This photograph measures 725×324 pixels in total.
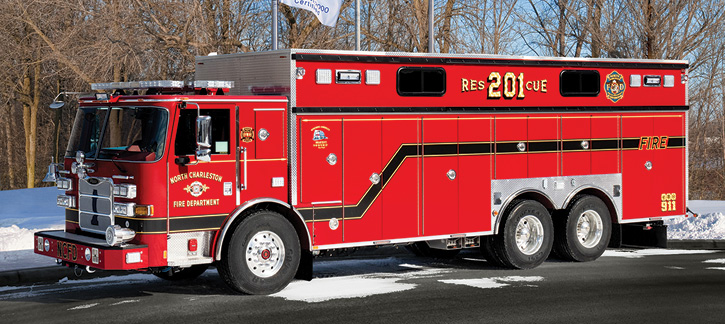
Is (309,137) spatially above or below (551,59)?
below

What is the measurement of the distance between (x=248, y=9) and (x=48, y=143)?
28.9 m

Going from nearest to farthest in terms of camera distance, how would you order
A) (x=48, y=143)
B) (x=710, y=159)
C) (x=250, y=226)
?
(x=250, y=226) < (x=710, y=159) < (x=48, y=143)

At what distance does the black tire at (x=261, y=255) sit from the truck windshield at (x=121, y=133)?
1.39m

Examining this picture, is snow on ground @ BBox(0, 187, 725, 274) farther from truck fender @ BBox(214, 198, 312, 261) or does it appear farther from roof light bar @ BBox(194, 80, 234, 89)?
roof light bar @ BBox(194, 80, 234, 89)

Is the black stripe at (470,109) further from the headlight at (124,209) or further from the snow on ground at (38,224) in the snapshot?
the headlight at (124,209)

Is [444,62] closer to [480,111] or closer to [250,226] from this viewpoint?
[480,111]

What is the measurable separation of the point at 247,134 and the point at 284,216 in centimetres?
115

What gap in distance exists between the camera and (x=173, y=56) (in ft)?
73.5

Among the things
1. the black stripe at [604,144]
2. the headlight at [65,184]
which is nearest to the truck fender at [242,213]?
the headlight at [65,184]

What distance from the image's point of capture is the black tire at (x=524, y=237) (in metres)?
13.2

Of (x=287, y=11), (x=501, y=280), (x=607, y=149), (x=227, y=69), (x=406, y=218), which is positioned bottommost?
(x=501, y=280)

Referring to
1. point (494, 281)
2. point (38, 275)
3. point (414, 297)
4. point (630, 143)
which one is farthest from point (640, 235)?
point (38, 275)

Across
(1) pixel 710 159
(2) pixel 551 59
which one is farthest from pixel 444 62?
(1) pixel 710 159

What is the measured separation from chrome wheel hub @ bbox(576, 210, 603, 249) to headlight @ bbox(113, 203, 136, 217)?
7.09 metres
